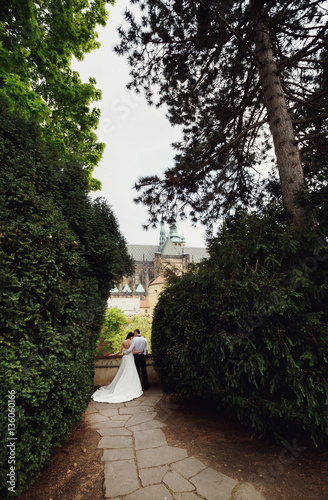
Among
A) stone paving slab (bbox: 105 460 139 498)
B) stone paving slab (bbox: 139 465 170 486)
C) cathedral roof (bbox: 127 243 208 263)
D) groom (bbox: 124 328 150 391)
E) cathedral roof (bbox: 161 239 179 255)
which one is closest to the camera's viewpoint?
stone paving slab (bbox: 105 460 139 498)

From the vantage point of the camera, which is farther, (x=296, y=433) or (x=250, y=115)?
(x=250, y=115)

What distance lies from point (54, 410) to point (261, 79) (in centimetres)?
705

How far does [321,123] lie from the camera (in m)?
6.25

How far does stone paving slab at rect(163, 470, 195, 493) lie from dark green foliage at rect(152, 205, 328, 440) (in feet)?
3.47

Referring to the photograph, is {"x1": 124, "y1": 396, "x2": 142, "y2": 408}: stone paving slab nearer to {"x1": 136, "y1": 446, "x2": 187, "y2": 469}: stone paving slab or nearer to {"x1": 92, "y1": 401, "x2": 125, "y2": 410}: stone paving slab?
{"x1": 92, "y1": 401, "x2": 125, "y2": 410}: stone paving slab

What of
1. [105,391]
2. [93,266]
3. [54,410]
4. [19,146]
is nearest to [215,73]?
[19,146]

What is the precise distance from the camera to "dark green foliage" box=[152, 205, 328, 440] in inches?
113

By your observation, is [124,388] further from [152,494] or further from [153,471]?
[152,494]

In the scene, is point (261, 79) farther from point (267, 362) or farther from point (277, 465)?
point (277, 465)

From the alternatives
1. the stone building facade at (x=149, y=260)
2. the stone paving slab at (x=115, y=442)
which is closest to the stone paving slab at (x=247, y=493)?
the stone paving slab at (x=115, y=442)

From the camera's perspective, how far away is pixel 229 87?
20.8 feet

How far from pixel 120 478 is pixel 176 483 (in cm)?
62

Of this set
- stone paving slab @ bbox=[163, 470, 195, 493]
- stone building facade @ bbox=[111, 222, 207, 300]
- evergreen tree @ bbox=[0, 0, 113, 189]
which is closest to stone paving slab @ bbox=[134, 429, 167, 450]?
stone paving slab @ bbox=[163, 470, 195, 493]

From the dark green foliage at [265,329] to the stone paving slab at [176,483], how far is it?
1057 millimetres
